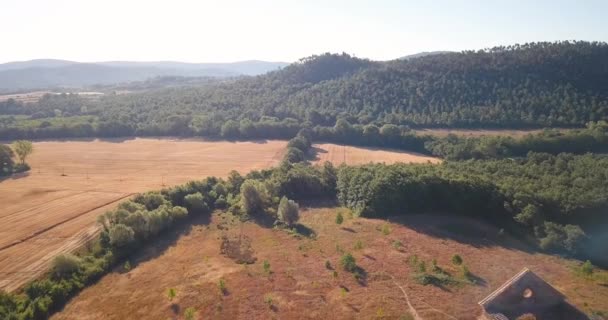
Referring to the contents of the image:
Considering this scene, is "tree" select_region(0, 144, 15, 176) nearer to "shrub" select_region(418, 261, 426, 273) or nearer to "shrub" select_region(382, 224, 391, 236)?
"shrub" select_region(382, 224, 391, 236)

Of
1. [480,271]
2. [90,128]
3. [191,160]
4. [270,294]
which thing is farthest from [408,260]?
[90,128]

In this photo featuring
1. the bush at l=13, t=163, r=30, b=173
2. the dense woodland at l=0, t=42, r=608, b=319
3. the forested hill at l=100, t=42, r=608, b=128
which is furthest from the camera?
the forested hill at l=100, t=42, r=608, b=128

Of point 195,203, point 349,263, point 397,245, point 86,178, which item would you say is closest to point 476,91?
point 397,245

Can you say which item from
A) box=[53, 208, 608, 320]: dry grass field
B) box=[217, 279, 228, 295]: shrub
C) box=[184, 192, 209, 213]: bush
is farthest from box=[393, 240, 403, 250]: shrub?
box=[184, 192, 209, 213]: bush

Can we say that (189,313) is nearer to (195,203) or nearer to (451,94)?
(195,203)

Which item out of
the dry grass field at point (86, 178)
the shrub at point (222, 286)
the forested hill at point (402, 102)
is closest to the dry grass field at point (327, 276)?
the shrub at point (222, 286)

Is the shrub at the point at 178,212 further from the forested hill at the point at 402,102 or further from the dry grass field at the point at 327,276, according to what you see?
the forested hill at the point at 402,102

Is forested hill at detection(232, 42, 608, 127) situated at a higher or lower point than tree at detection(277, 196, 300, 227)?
higher
